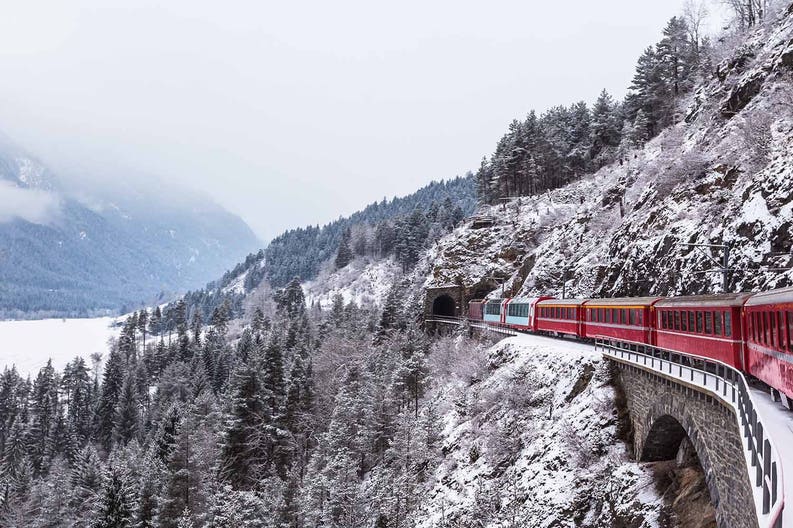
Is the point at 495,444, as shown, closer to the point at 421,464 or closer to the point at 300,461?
the point at 421,464

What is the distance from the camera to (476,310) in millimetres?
71062

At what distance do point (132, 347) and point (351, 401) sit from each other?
332ft

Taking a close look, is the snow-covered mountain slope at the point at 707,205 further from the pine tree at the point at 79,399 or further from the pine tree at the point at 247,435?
the pine tree at the point at 79,399

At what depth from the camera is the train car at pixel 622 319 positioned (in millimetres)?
25953

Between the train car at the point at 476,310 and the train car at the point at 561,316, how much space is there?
2055 cm

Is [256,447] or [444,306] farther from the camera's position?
[444,306]

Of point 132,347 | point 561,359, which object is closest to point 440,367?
point 561,359

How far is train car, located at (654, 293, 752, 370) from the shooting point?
1769 cm

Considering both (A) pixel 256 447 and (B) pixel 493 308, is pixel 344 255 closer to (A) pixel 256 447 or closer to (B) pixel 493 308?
(B) pixel 493 308

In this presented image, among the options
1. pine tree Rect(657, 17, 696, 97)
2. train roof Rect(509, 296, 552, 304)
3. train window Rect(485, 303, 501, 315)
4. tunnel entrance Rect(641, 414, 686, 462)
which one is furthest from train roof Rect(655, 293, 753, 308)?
pine tree Rect(657, 17, 696, 97)

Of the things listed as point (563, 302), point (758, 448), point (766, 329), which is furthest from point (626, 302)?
point (758, 448)

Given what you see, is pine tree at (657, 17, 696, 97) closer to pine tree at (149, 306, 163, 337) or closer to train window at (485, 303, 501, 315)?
train window at (485, 303, 501, 315)

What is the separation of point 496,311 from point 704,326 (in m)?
39.8

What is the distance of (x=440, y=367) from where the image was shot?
58750 mm
